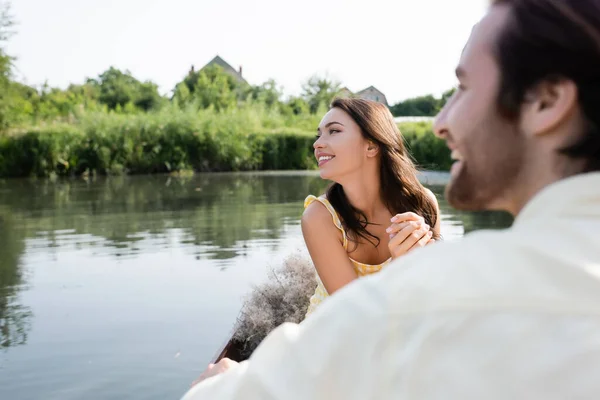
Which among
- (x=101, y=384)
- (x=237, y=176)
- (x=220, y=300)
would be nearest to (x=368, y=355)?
(x=101, y=384)

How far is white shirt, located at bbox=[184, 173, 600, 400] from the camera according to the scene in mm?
Answer: 527

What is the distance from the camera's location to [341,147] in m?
2.94

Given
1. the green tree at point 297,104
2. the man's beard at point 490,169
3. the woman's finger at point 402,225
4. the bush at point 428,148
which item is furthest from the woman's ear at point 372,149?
the green tree at point 297,104

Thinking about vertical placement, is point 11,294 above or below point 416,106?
below

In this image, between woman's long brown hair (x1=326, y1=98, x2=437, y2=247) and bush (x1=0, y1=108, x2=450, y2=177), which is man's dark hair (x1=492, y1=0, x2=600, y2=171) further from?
bush (x1=0, y1=108, x2=450, y2=177)

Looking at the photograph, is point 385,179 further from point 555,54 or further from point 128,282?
point 128,282

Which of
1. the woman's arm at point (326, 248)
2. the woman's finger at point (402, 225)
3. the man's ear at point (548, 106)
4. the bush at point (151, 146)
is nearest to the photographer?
the man's ear at point (548, 106)

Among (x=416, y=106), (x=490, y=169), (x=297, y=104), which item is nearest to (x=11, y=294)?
(x=490, y=169)

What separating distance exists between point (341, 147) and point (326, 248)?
0.41 metres

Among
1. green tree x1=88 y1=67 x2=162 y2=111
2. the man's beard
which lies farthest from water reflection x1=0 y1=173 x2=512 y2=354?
green tree x1=88 y1=67 x2=162 y2=111

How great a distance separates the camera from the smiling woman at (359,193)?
9.45ft

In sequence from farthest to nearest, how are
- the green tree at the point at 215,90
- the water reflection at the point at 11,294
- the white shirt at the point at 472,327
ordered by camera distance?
the green tree at the point at 215,90 → the water reflection at the point at 11,294 → the white shirt at the point at 472,327

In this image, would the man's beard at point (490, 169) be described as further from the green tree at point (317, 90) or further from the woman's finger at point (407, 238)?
the green tree at point (317, 90)

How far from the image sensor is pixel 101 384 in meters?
4.45
